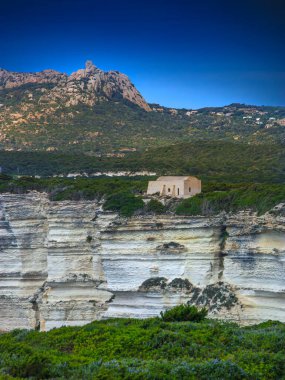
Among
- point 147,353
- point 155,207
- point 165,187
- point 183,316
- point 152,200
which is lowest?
point 183,316

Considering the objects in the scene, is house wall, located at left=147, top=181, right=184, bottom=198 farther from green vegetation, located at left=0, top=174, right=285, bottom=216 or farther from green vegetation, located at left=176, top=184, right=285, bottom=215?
green vegetation, located at left=176, top=184, right=285, bottom=215

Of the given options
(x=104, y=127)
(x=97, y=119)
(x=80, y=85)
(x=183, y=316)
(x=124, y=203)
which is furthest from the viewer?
(x=80, y=85)

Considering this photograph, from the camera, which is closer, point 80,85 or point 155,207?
point 155,207

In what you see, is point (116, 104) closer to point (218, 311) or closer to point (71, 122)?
point (71, 122)

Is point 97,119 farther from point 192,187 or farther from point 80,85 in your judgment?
point 192,187

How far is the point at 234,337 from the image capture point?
628 inches

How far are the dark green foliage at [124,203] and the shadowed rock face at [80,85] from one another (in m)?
67.8

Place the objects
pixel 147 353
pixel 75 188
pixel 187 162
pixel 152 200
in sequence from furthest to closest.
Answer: pixel 187 162 → pixel 75 188 → pixel 152 200 → pixel 147 353

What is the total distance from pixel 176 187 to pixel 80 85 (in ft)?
248

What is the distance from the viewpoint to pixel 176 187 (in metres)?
33.4

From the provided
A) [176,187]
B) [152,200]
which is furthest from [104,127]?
[152,200]

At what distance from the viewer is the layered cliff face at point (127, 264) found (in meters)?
24.8

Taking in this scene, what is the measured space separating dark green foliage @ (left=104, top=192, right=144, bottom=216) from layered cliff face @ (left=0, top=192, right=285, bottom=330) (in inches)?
19.4

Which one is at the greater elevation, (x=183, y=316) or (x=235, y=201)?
(x=235, y=201)
